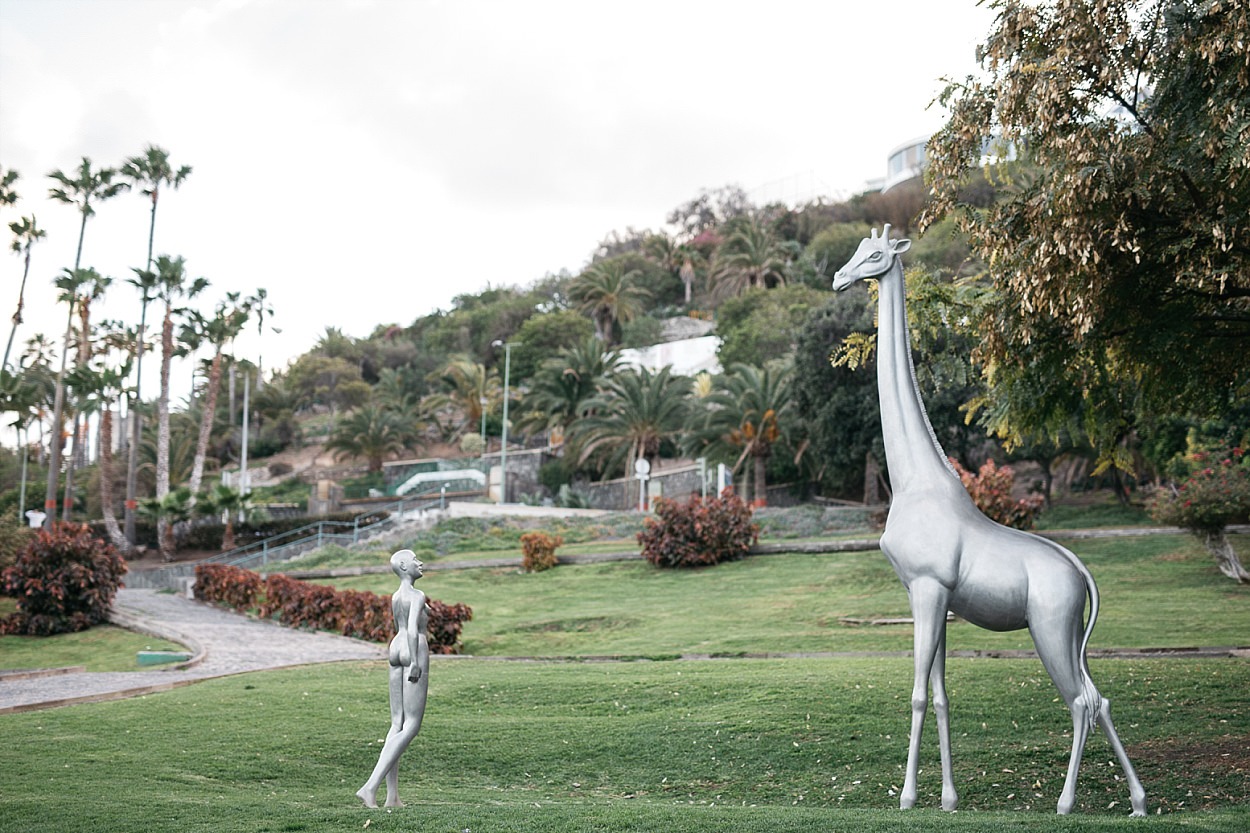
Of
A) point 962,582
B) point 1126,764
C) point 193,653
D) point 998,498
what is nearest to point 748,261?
point 998,498

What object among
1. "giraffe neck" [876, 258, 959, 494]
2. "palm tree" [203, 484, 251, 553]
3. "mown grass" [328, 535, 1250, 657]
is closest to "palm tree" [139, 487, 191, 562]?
"palm tree" [203, 484, 251, 553]

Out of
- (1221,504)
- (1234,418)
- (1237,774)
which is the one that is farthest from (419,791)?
(1234,418)

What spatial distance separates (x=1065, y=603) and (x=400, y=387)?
79.8 meters

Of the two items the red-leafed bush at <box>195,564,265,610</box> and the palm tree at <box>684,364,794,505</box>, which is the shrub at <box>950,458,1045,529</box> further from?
the red-leafed bush at <box>195,564,265,610</box>

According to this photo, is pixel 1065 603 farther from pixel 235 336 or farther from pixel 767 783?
pixel 235 336

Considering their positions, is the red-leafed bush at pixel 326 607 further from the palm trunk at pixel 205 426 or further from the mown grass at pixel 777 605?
the palm trunk at pixel 205 426

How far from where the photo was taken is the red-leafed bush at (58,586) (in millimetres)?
22891

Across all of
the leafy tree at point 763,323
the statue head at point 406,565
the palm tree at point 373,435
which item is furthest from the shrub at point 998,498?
the palm tree at point 373,435

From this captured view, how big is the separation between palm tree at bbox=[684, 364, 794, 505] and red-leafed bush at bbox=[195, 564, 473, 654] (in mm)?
17064

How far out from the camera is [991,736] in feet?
32.5

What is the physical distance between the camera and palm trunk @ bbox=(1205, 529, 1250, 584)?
61.9ft

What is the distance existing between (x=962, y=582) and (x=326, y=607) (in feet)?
54.9

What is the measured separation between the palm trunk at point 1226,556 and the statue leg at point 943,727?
1365cm

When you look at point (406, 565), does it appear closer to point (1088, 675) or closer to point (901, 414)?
point (901, 414)
